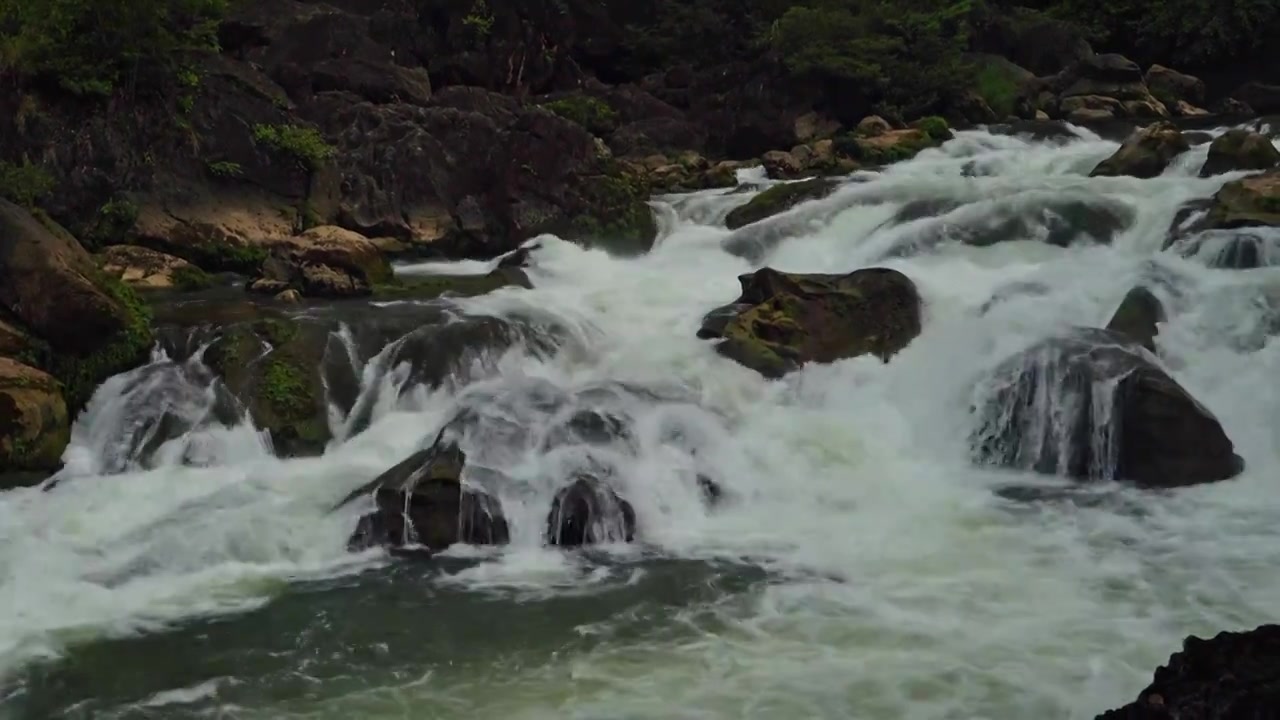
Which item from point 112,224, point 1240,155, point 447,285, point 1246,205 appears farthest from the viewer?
point 1240,155

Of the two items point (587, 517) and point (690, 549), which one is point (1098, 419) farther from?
point (587, 517)

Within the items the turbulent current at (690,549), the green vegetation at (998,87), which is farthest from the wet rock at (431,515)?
the green vegetation at (998,87)

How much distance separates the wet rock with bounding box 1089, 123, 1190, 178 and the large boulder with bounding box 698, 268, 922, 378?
661cm

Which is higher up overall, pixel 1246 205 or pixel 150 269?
pixel 1246 205

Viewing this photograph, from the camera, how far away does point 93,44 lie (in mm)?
17125

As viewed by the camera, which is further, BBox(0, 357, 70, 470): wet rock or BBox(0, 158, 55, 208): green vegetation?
BBox(0, 158, 55, 208): green vegetation

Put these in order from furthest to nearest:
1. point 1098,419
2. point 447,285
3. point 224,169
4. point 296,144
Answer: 1. point 296,144
2. point 224,169
3. point 447,285
4. point 1098,419

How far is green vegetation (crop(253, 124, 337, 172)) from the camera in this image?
1827cm

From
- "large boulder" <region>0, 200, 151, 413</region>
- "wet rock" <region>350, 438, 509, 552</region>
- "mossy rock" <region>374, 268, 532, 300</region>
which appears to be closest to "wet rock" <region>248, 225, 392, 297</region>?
"mossy rock" <region>374, 268, 532, 300</region>

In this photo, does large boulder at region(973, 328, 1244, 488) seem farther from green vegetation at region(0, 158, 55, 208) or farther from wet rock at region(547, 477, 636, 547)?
green vegetation at region(0, 158, 55, 208)

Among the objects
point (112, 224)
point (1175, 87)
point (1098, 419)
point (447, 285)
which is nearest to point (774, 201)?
point (447, 285)

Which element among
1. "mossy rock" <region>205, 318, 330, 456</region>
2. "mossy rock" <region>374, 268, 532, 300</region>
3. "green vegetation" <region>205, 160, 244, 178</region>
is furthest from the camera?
"green vegetation" <region>205, 160, 244, 178</region>

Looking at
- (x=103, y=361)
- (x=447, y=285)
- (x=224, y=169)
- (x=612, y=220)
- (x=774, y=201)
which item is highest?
(x=224, y=169)

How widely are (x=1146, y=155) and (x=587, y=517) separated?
1302cm
